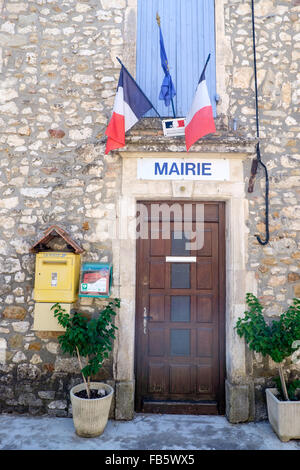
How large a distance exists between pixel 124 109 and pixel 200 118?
80 centimetres

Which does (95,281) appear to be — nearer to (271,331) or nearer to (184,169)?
(184,169)

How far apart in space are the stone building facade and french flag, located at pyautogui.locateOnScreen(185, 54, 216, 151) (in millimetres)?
350

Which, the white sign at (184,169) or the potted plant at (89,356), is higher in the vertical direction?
the white sign at (184,169)

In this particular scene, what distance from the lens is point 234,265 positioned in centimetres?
355

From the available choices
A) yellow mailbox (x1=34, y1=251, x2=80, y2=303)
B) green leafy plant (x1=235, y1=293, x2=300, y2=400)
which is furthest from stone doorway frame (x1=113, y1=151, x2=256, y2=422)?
yellow mailbox (x1=34, y1=251, x2=80, y2=303)

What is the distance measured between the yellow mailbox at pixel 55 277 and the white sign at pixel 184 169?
3.96ft

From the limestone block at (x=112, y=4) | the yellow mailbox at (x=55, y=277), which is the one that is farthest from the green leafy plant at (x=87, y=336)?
the limestone block at (x=112, y=4)

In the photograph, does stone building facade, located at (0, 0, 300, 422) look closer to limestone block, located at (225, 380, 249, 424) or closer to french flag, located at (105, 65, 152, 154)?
limestone block, located at (225, 380, 249, 424)

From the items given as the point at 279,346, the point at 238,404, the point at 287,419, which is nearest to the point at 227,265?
the point at 279,346

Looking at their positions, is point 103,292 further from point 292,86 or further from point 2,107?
point 292,86

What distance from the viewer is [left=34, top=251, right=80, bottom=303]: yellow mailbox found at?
3387 mm

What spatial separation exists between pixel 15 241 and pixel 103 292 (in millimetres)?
1147

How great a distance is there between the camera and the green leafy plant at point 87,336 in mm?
3127

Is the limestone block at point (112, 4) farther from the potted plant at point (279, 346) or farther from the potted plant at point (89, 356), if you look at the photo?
the potted plant at point (279, 346)
